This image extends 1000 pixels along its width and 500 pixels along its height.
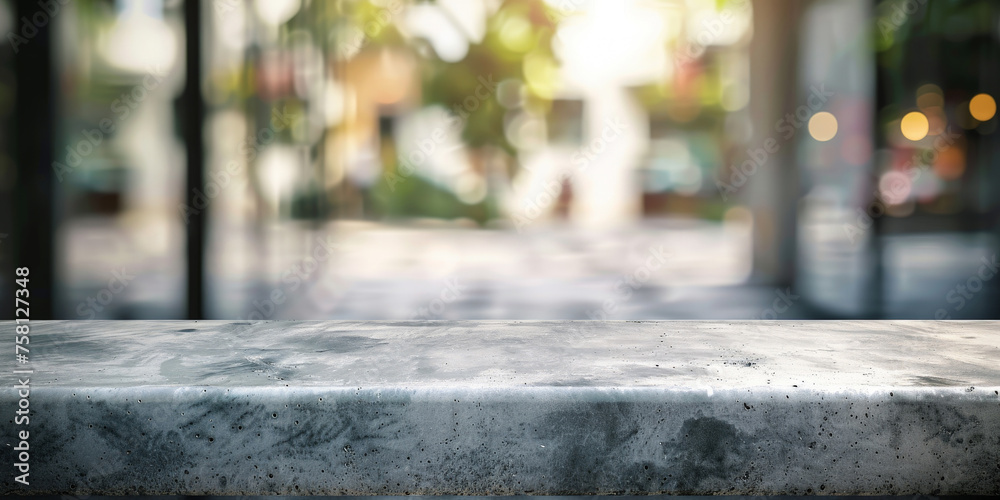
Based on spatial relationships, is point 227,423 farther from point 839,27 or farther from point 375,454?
point 839,27

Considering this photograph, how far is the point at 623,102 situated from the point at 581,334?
2041mm

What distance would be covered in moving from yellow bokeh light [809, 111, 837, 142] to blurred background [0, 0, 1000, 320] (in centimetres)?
1

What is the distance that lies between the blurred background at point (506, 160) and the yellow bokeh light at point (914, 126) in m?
0.01

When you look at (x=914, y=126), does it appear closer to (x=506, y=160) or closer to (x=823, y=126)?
(x=823, y=126)

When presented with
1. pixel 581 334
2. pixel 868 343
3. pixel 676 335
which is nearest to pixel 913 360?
pixel 868 343

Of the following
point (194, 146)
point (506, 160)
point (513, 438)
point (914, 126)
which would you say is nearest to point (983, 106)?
point (914, 126)

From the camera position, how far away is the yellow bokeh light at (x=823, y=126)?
5.27m

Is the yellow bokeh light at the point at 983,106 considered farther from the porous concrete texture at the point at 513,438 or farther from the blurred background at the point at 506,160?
the porous concrete texture at the point at 513,438

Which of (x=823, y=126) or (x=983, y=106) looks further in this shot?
(x=823, y=126)

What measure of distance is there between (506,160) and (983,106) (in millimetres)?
3288

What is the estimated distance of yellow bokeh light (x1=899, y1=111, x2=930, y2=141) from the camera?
519 cm

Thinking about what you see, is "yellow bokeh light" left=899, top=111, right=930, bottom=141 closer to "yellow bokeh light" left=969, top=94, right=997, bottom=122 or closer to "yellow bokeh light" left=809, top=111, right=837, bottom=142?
"yellow bokeh light" left=969, top=94, right=997, bottom=122

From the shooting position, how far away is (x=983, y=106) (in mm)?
5164

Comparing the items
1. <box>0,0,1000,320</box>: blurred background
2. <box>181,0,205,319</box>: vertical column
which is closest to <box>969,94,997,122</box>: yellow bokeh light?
<box>0,0,1000,320</box>: blurred background
